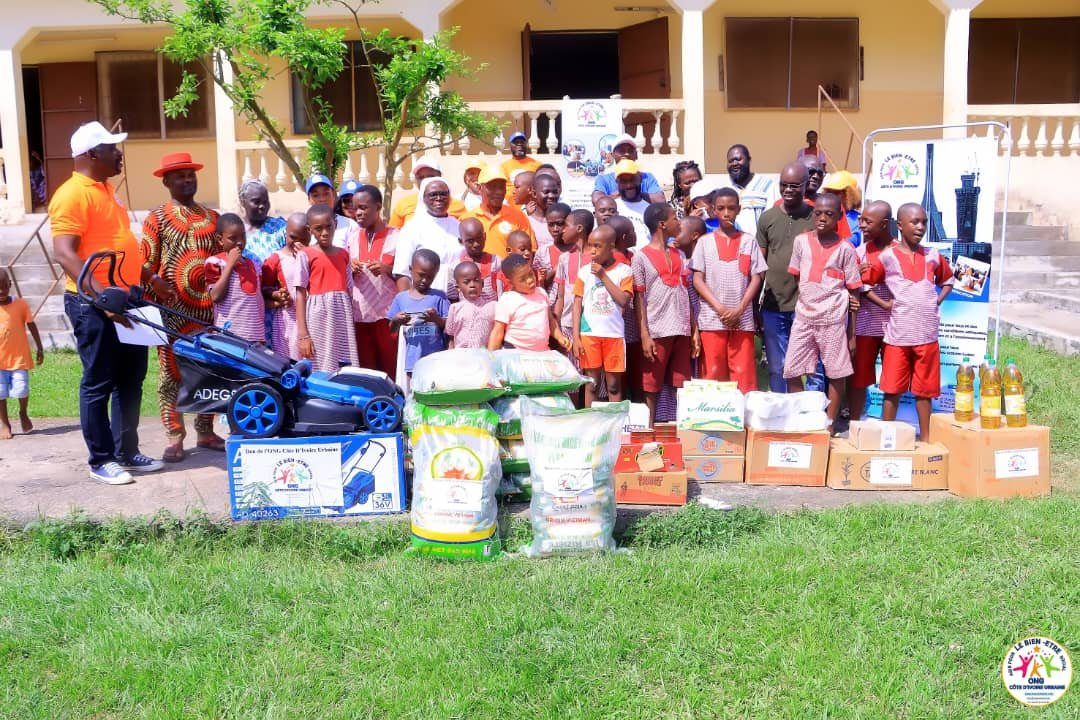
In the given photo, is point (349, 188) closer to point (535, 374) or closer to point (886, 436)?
point (535, 374)

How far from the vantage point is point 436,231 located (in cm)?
657

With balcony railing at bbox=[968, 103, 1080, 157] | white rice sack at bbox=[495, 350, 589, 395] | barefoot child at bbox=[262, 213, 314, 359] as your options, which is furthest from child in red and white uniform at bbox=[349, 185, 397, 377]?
balcony railing at bbox=[968, 103, 1080, 157]

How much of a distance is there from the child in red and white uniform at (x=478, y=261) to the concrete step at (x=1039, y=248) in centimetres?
812

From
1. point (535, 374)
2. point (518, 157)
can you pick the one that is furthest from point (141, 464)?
point (518, 157)

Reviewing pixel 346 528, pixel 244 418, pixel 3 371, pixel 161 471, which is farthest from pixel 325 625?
pixel 3 371

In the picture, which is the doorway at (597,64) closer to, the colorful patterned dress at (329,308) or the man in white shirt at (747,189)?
the man in white shirt at (747,189)

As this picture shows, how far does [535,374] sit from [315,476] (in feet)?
3.90

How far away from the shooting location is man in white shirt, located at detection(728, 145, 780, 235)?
7398 mm

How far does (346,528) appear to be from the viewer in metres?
4.84

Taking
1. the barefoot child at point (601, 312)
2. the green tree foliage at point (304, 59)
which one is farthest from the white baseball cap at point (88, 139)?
the green tree foliage at point (304, 59)

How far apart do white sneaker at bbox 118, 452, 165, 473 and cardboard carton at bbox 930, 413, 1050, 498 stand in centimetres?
442

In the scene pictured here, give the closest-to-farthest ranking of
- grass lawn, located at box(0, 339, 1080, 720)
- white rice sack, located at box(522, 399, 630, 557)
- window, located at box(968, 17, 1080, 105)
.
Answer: grass lawn, located at box(0, 339, 1080, 720) → white rice sack, located at box(522, 399, 630, 557) → window, located at box(968, 17, 1080, 105)

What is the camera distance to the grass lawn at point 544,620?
11.6ft

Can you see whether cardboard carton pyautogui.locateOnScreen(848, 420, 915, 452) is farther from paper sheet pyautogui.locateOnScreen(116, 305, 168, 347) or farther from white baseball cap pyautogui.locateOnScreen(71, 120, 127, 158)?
white baseball cap pyautogui.locateOnScreen(71, 120, 127, 158)
